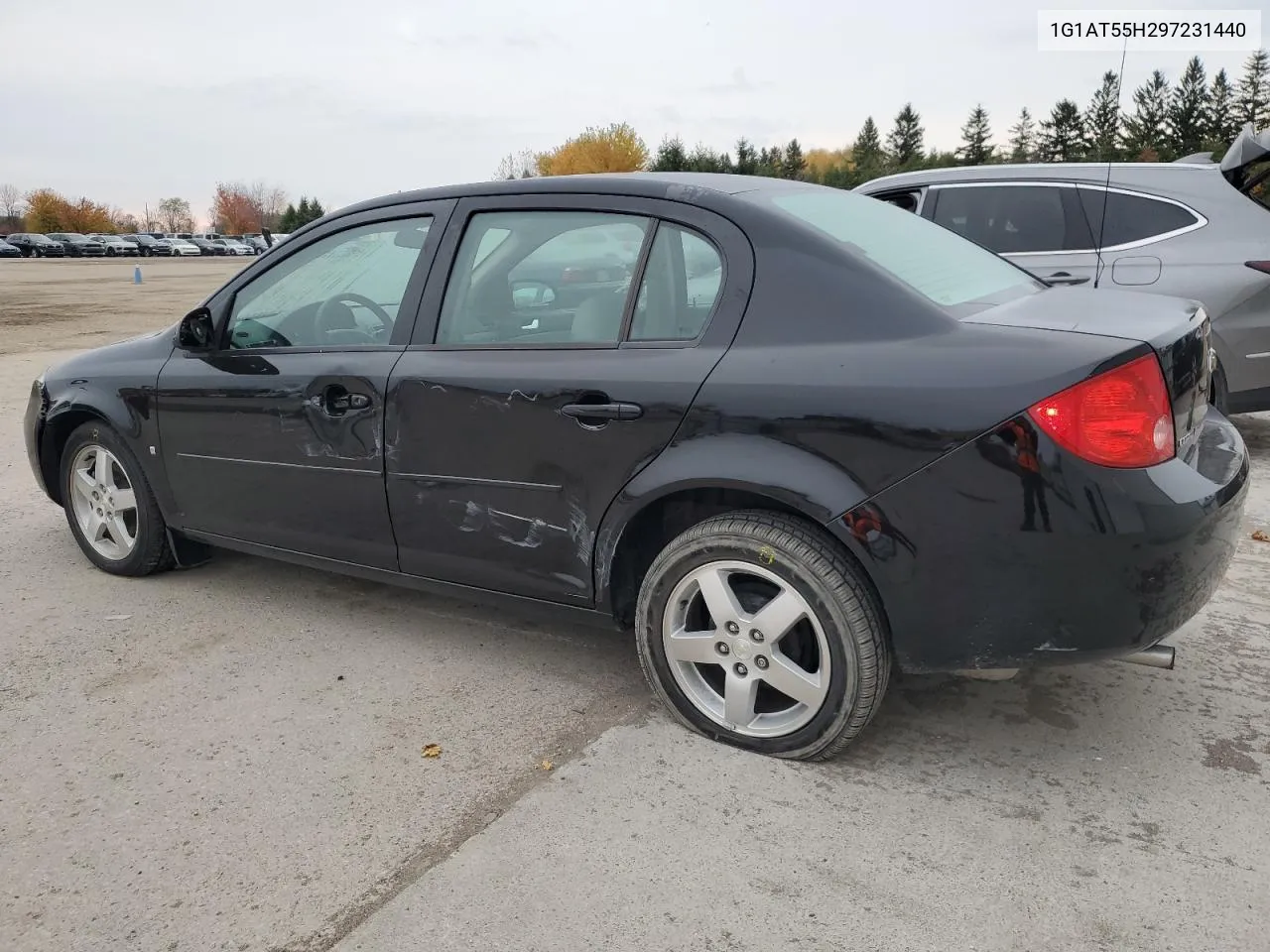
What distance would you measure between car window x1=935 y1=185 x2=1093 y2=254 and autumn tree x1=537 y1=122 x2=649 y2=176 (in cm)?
7325

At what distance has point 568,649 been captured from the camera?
12.1 feet

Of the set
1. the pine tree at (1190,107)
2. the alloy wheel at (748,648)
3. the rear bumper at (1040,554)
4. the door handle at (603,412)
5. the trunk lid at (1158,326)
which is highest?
the pine tree at (1190,107)

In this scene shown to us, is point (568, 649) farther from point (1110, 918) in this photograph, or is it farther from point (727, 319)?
point (1110, 918)

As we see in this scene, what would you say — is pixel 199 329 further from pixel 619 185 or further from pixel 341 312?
pixel 619 185

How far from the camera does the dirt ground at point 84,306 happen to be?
15055 millimetres

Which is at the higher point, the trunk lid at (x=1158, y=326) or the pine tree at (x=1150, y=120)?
the pine tree at (x=1150, y=120)

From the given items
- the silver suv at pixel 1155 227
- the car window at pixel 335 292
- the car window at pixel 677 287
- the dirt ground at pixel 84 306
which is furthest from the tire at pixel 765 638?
the dirt ground at pixel 84 306

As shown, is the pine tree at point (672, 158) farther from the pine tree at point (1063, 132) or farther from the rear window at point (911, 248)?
the rear window at point (911, 248)

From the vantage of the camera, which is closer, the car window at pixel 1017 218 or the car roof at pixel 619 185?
the car roof at pixel 619 185

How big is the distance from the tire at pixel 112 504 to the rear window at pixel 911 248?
9.34ft

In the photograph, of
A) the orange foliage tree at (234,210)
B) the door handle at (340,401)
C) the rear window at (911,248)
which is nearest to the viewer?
the rear window at (911,248)

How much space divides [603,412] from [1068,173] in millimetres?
4518

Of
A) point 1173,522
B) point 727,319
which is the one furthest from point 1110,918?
point 727,319

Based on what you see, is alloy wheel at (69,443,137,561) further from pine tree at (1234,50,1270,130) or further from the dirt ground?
pine tree at (1234,50,1270,130)
